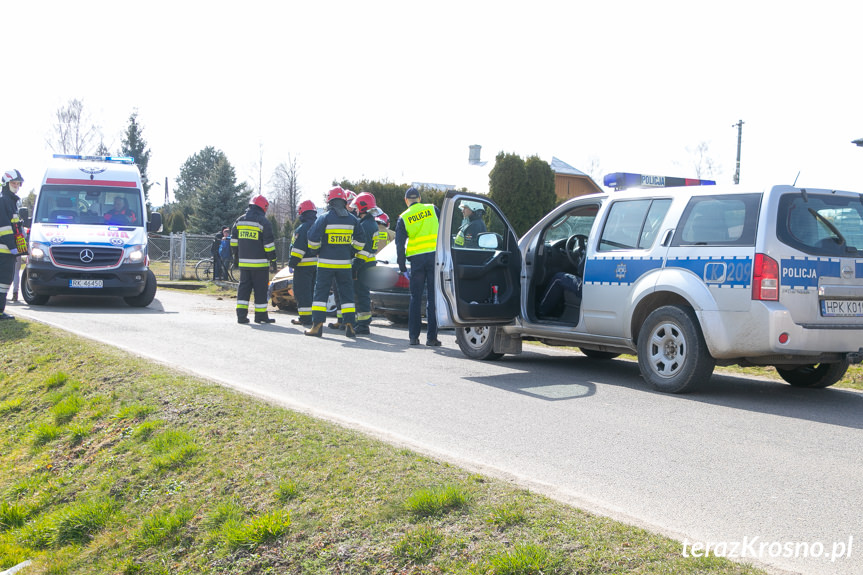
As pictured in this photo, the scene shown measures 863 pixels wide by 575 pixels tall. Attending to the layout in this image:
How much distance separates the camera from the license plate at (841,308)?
6.82 meters

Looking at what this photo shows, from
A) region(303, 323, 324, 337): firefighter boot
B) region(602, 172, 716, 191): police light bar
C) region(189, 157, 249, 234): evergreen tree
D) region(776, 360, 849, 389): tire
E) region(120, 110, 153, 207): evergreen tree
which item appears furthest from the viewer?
region(120, 110, 153, 207): evergreen tree

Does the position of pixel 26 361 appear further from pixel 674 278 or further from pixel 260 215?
pixel 674 278

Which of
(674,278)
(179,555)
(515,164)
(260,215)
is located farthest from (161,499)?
(515,164)

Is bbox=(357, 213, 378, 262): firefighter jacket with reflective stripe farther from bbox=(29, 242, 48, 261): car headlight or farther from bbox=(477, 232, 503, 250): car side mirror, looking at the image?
bbox=(29, 242, 48, 261): car headlight

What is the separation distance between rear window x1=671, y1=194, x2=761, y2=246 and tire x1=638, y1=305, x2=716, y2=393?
26.5 inches

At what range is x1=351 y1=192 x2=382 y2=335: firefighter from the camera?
480 inches

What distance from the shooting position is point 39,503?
18.9ft

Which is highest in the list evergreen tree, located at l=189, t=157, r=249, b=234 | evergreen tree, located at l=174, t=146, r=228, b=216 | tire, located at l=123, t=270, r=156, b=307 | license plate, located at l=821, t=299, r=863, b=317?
evergreen tree, located at l=174, t=146, r=228, b=216

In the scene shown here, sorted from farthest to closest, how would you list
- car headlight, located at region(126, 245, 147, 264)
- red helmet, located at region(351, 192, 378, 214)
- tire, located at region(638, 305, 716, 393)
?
car headlight, located at region(126, 245, 147, 264)
red helmet, located at region(351, 192, 378, 214)
tire, located at region(638, 305, 716, 393)

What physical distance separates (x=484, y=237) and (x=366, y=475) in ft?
16.2

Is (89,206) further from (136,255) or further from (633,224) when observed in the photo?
(633,224)

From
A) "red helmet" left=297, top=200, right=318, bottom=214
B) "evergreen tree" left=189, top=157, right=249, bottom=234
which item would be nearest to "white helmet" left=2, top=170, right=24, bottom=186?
"red helmet" left=297, top=200, right=318, bottom=214

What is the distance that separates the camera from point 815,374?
7812 mm

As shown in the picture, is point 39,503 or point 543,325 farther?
point 543,325
